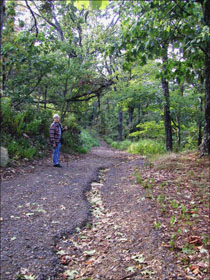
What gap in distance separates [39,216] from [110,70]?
36.4ft

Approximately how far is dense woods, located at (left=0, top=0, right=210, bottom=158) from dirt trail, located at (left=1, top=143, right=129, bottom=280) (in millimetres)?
2177

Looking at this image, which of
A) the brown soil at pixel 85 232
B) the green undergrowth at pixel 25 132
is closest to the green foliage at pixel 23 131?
the green undergrowth at pixel 25 132

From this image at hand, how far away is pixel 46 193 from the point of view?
209 inches

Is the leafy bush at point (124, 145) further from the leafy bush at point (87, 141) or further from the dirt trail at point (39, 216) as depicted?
the dirt trail at point (39, 216)

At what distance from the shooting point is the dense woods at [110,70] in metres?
4.87

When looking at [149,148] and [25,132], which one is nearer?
[25,132]

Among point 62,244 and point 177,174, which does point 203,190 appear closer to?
point 177,174

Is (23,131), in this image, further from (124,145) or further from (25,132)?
(124,145)

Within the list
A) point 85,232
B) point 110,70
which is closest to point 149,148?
point 110,70

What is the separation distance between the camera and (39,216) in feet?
13.7

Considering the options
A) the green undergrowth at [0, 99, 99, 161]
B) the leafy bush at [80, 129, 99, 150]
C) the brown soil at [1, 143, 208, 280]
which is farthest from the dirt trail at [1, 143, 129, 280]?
the leafy bush at [80, 129, 99, 150]

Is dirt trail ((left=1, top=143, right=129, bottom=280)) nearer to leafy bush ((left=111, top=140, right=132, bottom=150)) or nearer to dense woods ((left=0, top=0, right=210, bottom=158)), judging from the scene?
dense woods ((left=0, top=0, right=210, bottom=158))

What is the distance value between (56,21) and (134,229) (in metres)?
15.6

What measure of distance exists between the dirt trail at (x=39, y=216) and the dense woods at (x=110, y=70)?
2177 millimetres
